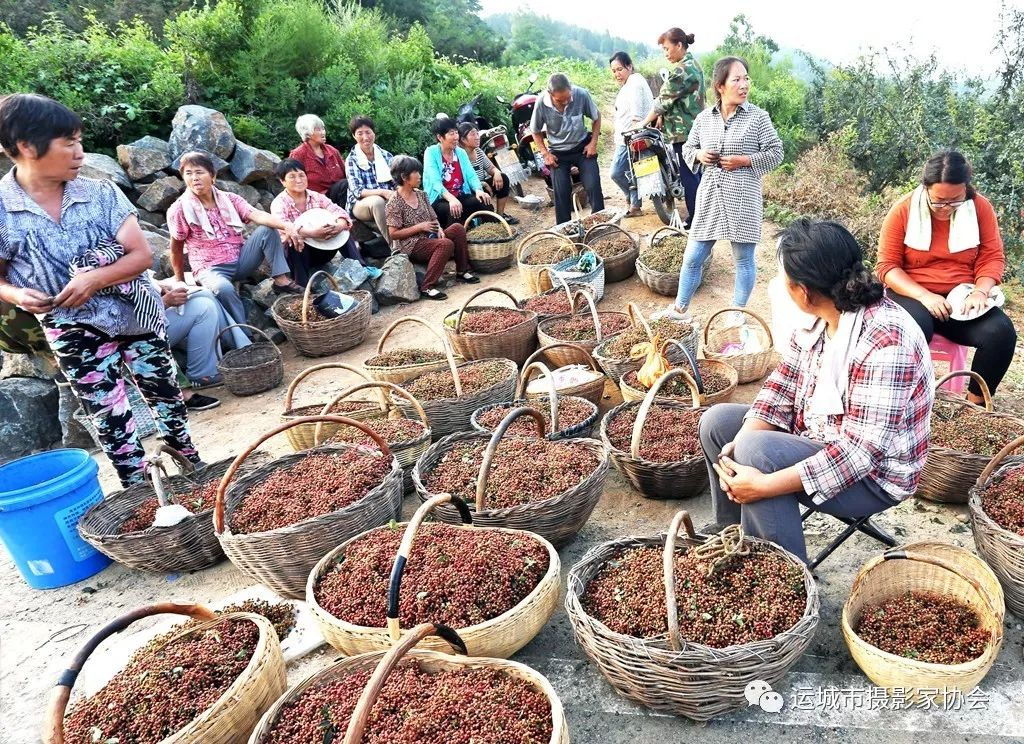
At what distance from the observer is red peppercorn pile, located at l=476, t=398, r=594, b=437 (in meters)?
3.62

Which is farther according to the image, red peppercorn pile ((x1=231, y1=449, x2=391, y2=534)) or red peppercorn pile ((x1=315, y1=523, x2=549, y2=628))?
red peppercorn pile ((x1=231, y1=449, x2=391, y2=534))

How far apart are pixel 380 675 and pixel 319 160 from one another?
6.84 metres

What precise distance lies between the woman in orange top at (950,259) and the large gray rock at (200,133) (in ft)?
20.8

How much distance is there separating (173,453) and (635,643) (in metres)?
2.60

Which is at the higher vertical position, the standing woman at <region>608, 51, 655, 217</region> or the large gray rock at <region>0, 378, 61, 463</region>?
the standing woman at <region>608, 51, 655, 217</region>

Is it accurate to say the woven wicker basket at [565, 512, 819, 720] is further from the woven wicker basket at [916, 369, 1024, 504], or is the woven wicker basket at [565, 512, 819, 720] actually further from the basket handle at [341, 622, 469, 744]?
the woven wicker basket at [916, 369, 1024, 504]

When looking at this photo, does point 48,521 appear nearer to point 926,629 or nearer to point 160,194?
point 926,629

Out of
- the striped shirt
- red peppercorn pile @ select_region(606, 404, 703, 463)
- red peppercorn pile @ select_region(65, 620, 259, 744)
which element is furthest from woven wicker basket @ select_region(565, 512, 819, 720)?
the striped shirt

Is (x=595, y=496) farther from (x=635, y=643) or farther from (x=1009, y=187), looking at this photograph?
(x=1009, y=187)

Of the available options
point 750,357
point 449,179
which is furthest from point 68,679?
point 449,179

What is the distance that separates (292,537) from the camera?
2709 millimetres

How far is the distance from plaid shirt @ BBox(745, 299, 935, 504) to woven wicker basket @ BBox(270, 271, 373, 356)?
14.2 feet

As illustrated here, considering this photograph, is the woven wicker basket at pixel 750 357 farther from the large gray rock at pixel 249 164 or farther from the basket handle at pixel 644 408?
the large gray rock at pixel 249 164

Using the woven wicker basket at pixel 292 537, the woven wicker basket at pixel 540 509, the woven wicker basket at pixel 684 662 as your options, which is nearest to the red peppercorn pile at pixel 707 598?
the woven wicker basket at pixel 684 662
